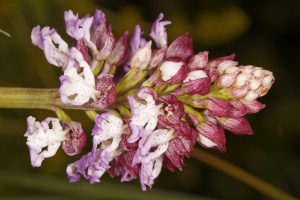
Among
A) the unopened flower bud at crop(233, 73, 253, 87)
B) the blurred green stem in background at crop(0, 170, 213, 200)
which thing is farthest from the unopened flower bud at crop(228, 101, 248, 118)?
the blurred green stem in background at crop(0, 170, 213, 200)

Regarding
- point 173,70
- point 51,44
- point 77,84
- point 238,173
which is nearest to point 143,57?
point 173,70

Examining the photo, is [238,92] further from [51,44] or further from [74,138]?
[51,44]

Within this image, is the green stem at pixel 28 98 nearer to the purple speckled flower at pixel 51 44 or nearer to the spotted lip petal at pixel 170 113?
the purple speckled flower at pixel 51 44

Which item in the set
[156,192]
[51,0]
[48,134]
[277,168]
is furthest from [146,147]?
[277,168]

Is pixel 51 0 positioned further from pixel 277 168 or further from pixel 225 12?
pixel 277 168

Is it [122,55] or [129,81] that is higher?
[122,55]
